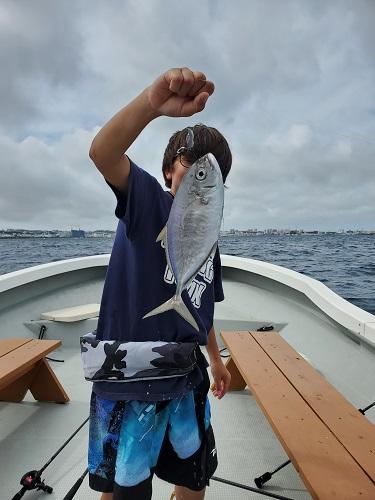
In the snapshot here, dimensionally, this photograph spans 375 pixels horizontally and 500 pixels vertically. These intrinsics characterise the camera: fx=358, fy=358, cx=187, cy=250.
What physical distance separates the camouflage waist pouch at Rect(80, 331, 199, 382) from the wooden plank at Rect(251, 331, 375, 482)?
3.18ft

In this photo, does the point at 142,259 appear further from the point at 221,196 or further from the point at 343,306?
the point at 343,306

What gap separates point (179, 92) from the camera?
102cm

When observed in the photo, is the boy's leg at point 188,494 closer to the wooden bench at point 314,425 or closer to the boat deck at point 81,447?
the wooden bench at point 314,425

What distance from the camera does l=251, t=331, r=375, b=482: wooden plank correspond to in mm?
1696

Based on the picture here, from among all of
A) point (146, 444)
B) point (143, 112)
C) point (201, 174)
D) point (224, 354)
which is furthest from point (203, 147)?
point (224, 354)

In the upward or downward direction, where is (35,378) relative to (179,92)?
downward

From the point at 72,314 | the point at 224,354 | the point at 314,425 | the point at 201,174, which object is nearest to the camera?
the point at 201,174

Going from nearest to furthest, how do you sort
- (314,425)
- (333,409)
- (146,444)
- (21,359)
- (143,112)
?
(143,112), (146,444), (314,425), (333,409), (21,359)

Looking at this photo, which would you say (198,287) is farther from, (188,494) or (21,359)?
(21,359)

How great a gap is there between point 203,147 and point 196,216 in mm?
542

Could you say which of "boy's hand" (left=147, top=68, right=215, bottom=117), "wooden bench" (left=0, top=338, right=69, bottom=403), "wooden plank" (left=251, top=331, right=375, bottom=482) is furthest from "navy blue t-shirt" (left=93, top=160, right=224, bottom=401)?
"wooden bench" (left=0, top=338, right=69, bottom=403)

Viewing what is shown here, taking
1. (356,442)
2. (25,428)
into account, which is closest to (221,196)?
(356,442)

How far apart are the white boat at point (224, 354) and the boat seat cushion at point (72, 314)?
0.04ft

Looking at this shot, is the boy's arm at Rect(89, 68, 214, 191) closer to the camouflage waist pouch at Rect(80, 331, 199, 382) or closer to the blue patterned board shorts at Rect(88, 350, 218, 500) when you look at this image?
the camouflage waist pouch at Rect(80, 331, 199, 382)
